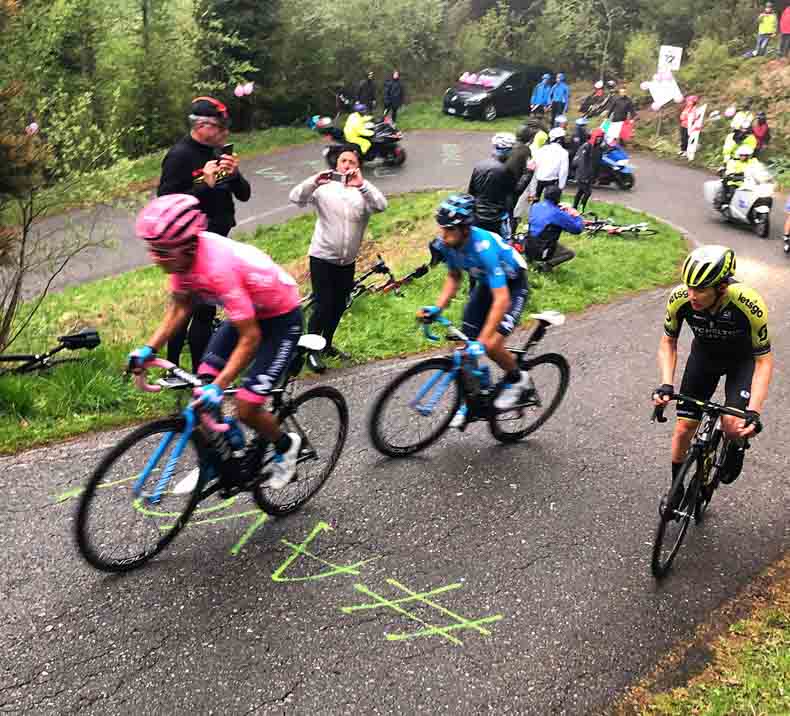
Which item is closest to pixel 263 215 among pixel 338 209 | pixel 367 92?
pixel 367 92

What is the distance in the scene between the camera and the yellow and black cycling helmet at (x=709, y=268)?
4090 mm

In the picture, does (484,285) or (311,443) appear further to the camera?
(484,285)

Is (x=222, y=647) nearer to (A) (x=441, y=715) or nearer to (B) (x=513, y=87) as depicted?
(A) (x=441, y=715)

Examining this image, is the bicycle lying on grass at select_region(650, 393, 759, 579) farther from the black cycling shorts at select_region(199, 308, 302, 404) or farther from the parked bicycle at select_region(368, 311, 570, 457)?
the black cycling shorts at select_region(199, 308, 302, 404)

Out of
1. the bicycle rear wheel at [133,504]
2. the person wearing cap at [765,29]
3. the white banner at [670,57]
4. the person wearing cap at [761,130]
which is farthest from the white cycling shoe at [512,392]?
the person wearing cap at [765,29]

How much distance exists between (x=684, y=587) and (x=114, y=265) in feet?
40.5

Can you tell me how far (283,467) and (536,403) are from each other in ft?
7.69

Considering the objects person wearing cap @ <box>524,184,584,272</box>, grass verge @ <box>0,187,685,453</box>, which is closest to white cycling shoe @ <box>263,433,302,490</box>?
grass verge @ <box>0,187,685,453</box>

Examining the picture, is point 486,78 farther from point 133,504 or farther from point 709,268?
point 133,504

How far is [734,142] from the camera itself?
52.9 feet

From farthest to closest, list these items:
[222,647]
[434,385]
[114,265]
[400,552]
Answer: [114,265], [434,385], [400,552], [222,647]

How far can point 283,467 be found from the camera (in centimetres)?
474

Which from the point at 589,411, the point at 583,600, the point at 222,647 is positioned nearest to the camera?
the point at 222,647

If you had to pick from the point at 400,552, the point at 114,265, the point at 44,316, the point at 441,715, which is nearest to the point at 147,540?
the point at 400,552
